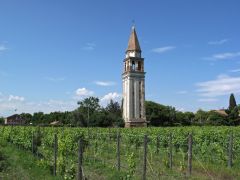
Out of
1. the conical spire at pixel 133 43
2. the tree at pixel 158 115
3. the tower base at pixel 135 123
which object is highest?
the conical spire at pixel 133 43

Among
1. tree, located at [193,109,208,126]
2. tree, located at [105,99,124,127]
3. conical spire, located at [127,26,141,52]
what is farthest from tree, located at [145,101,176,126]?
conical spire, located at [127,26,141,52]

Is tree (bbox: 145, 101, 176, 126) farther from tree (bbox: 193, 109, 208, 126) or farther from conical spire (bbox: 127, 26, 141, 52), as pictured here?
conical spire (bbox: 127, 26, 141, 52)

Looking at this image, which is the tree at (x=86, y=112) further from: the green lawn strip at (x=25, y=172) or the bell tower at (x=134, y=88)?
the green lawn strip at (x=25, y=172)

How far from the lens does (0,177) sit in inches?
479

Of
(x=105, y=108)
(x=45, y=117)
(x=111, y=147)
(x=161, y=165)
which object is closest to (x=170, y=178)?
(x=161, y=165)

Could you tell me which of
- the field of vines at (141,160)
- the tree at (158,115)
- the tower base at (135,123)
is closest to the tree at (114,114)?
the tower base at (135,123)

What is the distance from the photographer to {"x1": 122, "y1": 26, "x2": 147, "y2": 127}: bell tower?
80.5m

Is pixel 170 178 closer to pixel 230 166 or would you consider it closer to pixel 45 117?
pixel 230 166

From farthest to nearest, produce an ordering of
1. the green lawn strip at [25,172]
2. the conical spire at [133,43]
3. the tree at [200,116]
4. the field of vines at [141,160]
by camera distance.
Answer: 1. the tree at [200,116]
2. the conical spire at [133,43]
3. the field of vines at [141,160]
4. the green lawn strip at [25,172]

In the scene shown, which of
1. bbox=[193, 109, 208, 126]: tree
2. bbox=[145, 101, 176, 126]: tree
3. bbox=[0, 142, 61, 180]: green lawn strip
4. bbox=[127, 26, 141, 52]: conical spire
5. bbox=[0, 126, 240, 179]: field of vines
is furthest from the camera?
bbox=[193, 109, 208, 126]: tree

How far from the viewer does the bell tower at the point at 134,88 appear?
80.5 m

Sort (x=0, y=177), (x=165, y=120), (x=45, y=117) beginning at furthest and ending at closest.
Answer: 1. (x=45, y=117)
2. (x=165, y=120)
3. (x=0, y=177)

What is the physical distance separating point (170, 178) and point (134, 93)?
69.2 meters

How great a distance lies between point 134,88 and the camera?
8194 cm
